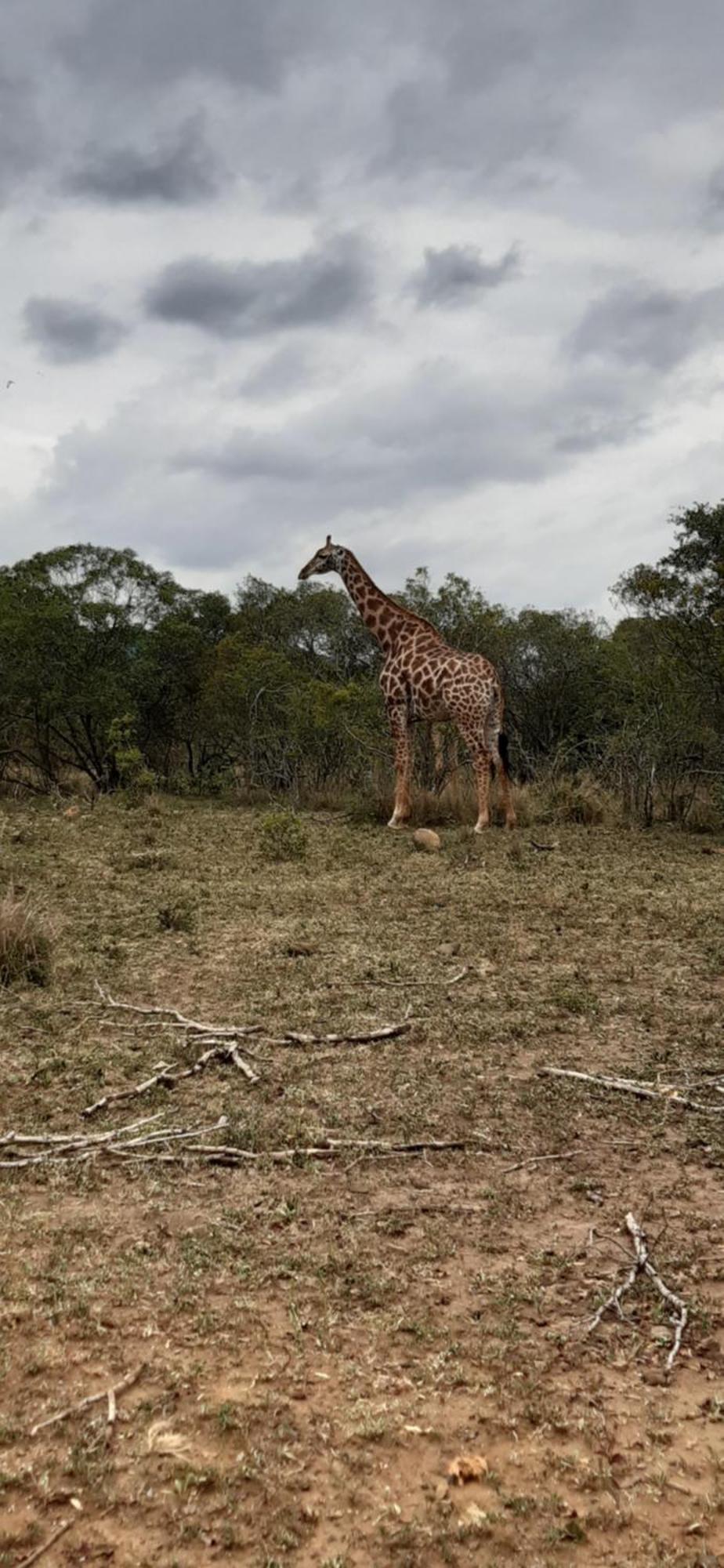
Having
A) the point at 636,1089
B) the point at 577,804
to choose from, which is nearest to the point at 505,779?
the point at 577,804

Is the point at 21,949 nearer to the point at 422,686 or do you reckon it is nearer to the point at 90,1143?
the point at 90,1143

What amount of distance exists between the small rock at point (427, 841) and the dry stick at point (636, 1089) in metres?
5.48

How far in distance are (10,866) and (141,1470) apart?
20.8 ft

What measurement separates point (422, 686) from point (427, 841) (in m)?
2.28

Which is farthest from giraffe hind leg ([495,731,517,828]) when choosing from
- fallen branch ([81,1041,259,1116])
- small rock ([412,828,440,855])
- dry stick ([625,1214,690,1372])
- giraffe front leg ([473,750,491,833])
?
dry stick ([625,1214,690,1372])

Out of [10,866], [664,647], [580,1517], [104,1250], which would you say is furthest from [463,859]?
[580,1517]

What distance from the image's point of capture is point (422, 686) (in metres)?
11.1

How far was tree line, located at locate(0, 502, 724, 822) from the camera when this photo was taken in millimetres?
11492

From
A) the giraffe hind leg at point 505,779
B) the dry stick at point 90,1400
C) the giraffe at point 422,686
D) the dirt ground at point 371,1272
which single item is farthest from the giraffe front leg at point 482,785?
the dry stick at point 90,1400

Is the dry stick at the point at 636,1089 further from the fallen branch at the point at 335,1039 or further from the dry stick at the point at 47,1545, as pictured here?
the dry stick at the point at 47,1545

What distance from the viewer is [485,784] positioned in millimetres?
10586

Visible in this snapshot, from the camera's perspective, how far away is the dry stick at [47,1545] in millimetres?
1641

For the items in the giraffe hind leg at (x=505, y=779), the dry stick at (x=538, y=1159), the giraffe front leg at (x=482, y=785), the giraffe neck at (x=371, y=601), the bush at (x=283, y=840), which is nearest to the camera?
the dry stick at (x=538, y=1159)

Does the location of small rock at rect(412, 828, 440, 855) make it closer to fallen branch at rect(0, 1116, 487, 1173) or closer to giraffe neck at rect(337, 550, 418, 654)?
giraffe neck at rect(337, 550, 418, 654)
